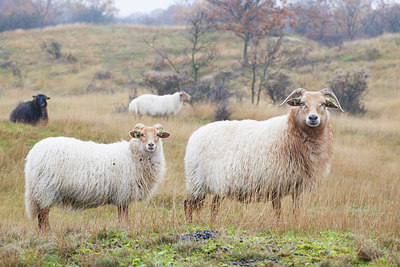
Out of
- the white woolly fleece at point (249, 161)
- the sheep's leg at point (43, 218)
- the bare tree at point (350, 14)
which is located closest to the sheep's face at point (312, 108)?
the white woolly fleece at point (249, 161)

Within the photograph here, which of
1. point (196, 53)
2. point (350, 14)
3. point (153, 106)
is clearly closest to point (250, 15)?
point (196, 53)

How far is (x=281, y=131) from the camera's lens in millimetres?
6027

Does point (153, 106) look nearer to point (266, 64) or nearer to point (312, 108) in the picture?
point (266, 64)

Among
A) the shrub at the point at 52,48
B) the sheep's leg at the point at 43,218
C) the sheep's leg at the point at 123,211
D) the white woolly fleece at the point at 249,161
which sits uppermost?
the shrub at the point at 52,48

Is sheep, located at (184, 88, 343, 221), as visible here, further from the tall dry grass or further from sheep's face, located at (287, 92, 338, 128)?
the tall dry grass

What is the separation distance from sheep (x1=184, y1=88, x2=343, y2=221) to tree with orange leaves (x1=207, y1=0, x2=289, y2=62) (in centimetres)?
2701

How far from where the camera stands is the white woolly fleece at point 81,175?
6141 mm

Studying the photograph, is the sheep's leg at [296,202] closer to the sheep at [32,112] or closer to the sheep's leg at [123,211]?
the sheep's leg at [123,211]

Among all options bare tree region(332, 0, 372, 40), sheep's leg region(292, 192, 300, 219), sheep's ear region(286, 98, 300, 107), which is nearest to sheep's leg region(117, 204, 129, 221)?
sheep's leg region(292, 192, 300, 219)

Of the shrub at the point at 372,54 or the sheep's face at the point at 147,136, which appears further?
the shrub at the point at 372,54

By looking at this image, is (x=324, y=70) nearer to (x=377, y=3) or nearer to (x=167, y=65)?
(x=167, y=65)

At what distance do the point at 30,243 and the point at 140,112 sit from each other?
10850mm

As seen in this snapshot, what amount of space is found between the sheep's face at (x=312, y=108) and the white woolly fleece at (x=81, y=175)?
250 cm

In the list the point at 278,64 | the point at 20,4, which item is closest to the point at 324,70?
the point at 278,64
